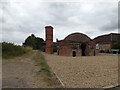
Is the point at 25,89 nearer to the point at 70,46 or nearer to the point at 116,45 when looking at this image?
the point at 70,46

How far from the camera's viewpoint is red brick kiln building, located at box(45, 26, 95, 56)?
24812 mm

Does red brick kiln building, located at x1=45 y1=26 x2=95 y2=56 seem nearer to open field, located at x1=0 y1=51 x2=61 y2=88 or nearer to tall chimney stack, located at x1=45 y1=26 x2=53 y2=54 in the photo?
tall chimney stack, located at x1=45 y1=26 x2=53 y2=54

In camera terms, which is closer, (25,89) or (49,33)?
(25,89)

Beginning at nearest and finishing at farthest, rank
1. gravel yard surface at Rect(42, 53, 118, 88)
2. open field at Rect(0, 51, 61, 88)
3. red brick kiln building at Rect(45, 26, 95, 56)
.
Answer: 1. open field at Rect(0, 51, 61, 88)
2. gravel yard surface at Rect(42, 53, 118, 88)
3. red brick kiln building at Rect(45, 26, 95, 56)

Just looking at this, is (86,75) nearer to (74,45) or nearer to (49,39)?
(74,45)

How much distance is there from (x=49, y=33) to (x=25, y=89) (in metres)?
26.5

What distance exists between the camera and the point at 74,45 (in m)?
25.0

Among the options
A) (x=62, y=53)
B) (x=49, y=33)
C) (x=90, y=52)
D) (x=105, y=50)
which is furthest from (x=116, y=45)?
(x=49, y=33)

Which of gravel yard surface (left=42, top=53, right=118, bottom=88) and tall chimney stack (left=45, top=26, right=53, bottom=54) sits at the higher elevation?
tall chimney stack (left=45, top=26, right=53, bottom=54)

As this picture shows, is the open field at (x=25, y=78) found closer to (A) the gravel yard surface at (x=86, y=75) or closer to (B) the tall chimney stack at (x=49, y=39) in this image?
(A) the gravel yard surface at (x=86, y=75)

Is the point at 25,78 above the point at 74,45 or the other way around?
the other way around

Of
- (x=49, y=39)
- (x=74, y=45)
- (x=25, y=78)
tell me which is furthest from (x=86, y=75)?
(x=49, y=39)

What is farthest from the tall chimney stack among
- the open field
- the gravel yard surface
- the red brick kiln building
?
the open field

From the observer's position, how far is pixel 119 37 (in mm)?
45344
